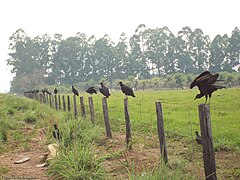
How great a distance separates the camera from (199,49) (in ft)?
221

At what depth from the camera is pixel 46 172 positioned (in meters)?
4.89

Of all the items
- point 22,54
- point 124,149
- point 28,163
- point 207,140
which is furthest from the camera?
point 22,54

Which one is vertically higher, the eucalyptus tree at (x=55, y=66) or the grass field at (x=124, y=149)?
the eucalyptus tree at (x=55, y=66)

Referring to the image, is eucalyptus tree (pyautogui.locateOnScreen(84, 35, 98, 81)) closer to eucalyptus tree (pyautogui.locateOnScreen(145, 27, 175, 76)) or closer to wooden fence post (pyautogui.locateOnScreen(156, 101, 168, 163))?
eucalyptus tree (pyautogui.locateOnScreen(145, 27, 175, 76))

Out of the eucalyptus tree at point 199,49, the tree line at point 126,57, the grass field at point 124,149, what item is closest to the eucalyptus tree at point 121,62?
the tree line at point 126,57

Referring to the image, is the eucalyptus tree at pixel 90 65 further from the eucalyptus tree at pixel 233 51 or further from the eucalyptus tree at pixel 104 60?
the eucalyptus tree at pixel 233 51

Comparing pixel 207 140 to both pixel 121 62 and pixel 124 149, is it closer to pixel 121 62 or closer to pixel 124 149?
pixel 124 149

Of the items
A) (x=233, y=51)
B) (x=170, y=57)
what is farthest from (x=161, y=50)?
(x=233, y=51)

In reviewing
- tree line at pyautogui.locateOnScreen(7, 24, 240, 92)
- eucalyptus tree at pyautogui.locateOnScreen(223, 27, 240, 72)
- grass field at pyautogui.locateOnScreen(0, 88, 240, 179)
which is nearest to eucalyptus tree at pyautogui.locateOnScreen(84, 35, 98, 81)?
tree line at pyautogui.locateOnScreen(7, 24, 240, 92)

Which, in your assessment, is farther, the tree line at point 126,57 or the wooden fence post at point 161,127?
the tree line at point 126,57

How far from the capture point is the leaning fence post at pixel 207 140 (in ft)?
11.3

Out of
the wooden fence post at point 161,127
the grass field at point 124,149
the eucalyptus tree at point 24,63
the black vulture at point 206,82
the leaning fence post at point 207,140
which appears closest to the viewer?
the leaning fence post at point 207,140

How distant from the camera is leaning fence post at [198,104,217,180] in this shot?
344 centimetres

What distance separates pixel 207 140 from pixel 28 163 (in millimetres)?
3966
